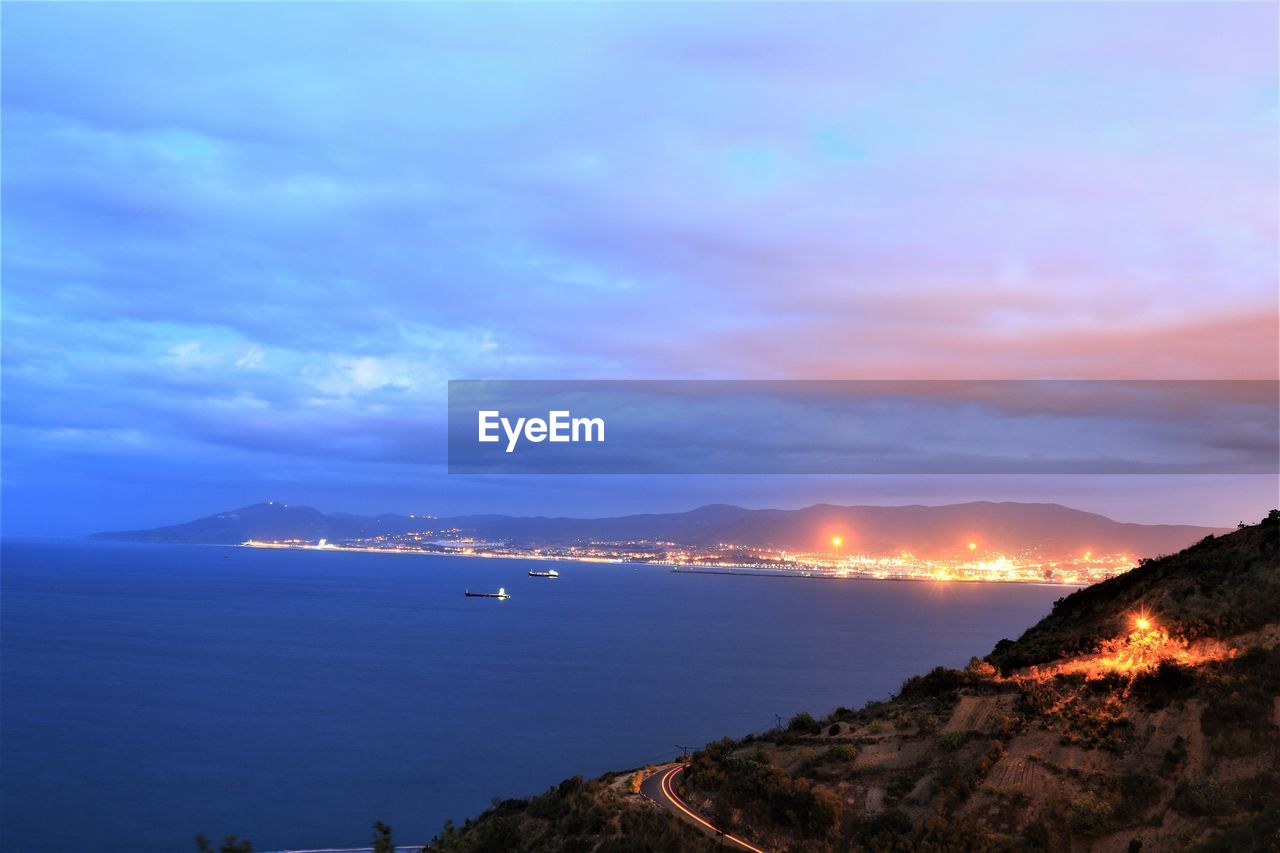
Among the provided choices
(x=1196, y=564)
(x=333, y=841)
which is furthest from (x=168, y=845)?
→ (x=1196, y=564)

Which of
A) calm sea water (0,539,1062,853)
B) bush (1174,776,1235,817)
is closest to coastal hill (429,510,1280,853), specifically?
bush (1174,776,1235,817)

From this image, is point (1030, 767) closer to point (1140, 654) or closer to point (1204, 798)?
point (1204, 798)

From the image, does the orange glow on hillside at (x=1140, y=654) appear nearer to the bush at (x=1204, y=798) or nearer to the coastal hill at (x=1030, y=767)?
the coastal hill at (x=1030, y=767)

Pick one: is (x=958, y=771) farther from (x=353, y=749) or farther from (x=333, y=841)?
(x=353, y=749)

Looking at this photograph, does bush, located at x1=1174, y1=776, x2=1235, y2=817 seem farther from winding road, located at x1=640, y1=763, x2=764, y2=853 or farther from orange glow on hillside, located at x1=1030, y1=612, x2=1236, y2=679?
winding road, located at x1=640, y1=763, x2=764, y2=853

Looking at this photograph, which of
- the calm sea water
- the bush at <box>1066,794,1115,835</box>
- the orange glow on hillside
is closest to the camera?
the bush at <box>1066,794,1115,835</box>

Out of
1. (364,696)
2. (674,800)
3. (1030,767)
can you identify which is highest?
(1030,767)

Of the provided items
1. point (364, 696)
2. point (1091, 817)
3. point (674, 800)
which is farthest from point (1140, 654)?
point (364, 696)
